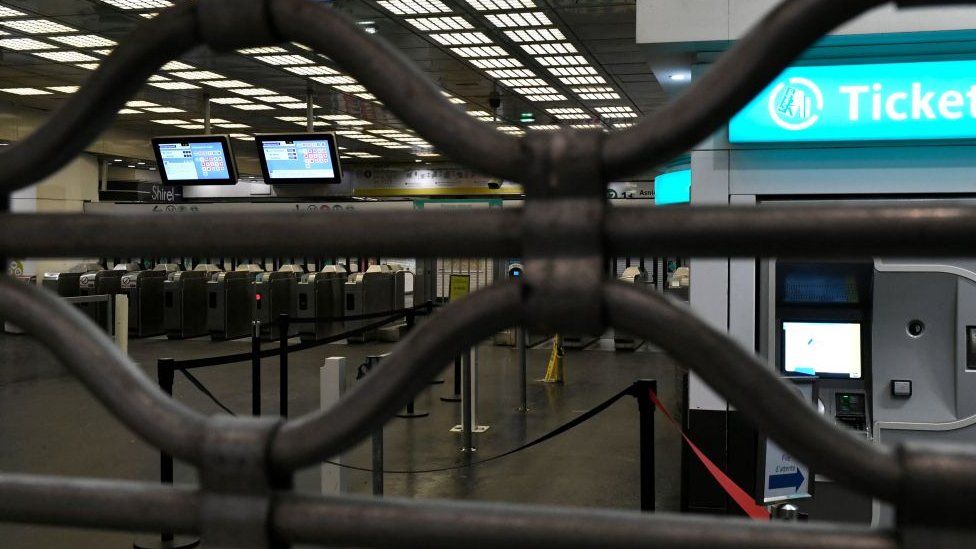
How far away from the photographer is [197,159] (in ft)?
40.5

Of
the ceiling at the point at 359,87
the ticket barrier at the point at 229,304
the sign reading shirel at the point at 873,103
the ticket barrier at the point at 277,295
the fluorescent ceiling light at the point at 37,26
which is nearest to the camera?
the sign reading shirel at the point at 873,103

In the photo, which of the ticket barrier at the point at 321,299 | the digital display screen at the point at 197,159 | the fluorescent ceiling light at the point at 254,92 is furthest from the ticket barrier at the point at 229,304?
the digital display screen at the point at 197,159

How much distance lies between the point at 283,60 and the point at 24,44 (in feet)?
11.3

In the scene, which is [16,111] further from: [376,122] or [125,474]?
[125,474]

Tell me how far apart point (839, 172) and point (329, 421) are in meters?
5.00

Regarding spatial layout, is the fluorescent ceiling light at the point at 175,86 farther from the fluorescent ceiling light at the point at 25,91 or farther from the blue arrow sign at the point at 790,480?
the blue arrow sign at the point at 790,480

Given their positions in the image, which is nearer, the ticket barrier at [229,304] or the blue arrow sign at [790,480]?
the blue arrow sign at [790,480]

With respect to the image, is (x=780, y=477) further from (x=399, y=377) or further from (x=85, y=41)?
(x=85, y=41)

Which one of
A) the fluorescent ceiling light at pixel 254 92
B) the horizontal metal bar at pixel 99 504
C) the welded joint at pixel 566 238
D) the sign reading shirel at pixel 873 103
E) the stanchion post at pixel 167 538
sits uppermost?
the fluorescent ceiling light at pixel 254 92

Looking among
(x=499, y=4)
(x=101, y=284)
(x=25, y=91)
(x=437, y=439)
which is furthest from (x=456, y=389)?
(x=25, y=91)

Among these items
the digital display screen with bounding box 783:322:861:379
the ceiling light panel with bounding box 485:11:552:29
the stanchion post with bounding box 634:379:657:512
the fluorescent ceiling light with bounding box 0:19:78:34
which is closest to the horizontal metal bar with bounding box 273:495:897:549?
the stanchion post with bounding box 634:379:657:512

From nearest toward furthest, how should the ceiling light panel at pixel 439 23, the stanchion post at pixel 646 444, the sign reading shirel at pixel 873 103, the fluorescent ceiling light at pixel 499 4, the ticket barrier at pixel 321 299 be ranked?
the stanchion post at pixel 646 444, the sign reading shirel at pixel 873 103, the fluorescent ceiling light at pixel 499 4, the ceiling light panel at pixel 439 23, the ticket barrier at pixel 321 299

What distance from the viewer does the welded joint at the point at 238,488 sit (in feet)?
1.71

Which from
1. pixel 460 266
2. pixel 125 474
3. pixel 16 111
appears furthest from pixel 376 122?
pixel 125 474
